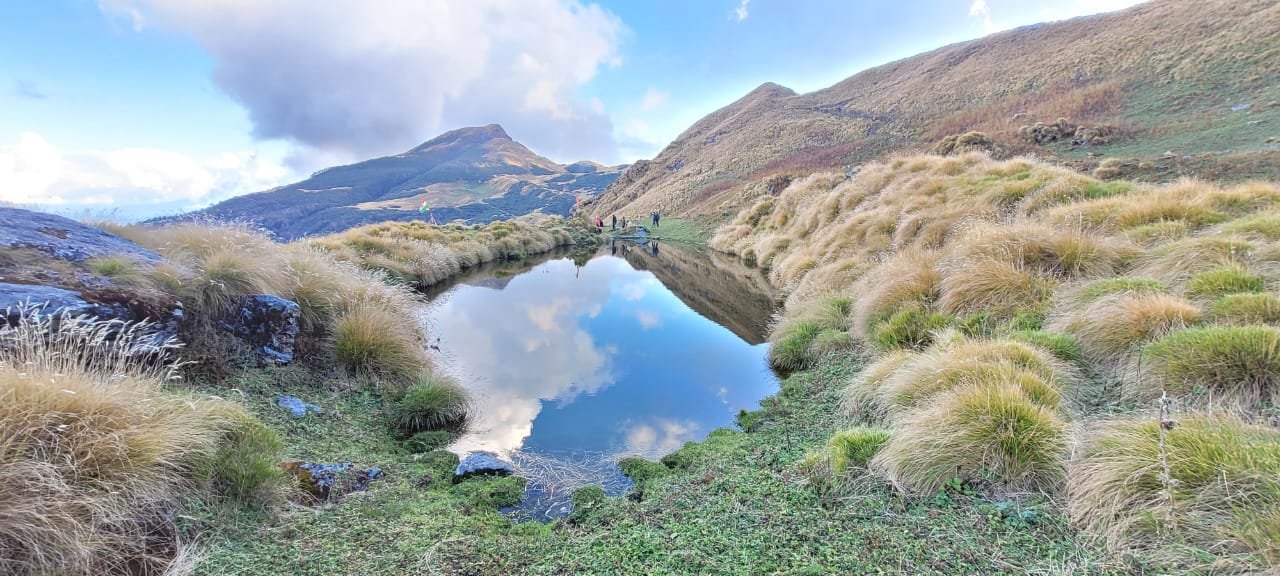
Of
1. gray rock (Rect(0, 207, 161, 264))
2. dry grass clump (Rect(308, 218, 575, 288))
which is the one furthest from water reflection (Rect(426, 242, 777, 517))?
gray rock (Rect(0, 207, 161, 264))

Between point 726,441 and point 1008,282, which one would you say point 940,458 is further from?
point 1008,282

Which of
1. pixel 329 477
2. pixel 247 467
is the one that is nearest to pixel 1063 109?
pixel 329 477

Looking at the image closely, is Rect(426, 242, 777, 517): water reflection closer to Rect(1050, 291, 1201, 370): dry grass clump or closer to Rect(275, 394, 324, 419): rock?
Rect(275, 394, 324, 419): rock

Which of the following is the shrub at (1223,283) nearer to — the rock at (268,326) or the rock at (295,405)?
the rock at (295,405)

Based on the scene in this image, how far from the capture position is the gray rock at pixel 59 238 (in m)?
6.00

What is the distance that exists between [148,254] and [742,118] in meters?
103

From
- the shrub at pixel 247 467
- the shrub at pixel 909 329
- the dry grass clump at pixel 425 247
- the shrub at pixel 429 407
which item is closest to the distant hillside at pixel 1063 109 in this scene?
the shrub at pixel 909 329

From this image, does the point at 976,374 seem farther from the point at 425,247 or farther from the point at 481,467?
the point at 425,247

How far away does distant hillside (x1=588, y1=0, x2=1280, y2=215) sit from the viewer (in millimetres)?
19469

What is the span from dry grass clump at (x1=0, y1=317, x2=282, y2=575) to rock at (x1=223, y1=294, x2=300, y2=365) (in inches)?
107

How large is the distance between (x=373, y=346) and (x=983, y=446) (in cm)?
754

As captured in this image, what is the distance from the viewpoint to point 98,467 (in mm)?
3021

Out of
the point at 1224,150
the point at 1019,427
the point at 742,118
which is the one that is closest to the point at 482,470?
the point at 1019,427

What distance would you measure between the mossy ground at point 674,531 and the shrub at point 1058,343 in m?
2.85
